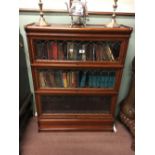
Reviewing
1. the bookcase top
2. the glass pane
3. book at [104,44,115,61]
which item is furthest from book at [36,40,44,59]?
book at [104,44,115,61]

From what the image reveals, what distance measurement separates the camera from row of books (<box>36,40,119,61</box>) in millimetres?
1579

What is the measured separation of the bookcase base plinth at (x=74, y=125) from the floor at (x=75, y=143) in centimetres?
5

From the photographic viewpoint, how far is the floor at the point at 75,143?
1.56m

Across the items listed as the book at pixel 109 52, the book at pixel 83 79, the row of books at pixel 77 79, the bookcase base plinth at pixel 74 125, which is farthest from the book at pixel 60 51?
the bookcase base plinth at pixel 74 125

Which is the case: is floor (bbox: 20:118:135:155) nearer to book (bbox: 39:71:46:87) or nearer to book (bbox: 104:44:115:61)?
book (bbox: 39:71:46:87)

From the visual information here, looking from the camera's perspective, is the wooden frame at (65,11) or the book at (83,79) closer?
the book at (83,79)

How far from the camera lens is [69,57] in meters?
1.62

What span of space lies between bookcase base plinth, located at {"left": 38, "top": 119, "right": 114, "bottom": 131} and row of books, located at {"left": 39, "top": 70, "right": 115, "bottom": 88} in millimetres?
358

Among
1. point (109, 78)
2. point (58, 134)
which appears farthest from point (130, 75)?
point (58, 134)

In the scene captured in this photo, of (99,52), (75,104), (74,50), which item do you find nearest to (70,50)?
(74,50)

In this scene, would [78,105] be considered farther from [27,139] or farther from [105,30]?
[105,30]

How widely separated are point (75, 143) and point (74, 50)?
84 centimetres

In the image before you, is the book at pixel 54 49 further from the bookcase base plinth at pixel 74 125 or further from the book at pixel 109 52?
the bookcase base plinth at pixel 74 125
